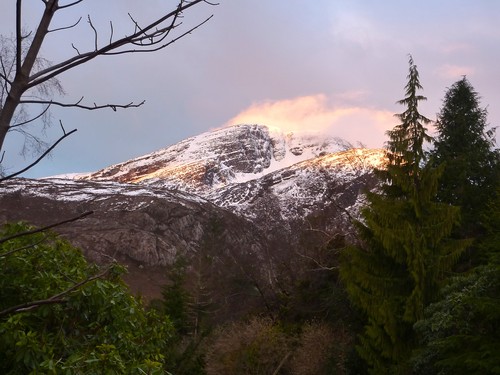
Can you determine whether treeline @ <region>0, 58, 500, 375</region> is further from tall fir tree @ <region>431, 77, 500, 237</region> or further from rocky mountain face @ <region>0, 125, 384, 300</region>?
rocky mountain face @ <region>0, 125, 384, 300</region>

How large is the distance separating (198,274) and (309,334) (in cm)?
2124

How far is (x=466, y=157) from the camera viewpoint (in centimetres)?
2278

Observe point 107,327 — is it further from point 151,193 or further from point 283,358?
point 151,193

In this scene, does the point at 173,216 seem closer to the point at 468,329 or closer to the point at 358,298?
the point at 358,298

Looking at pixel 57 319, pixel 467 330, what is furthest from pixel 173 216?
pixel 57 319

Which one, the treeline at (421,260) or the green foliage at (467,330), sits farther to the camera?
the treeline at (421,260)

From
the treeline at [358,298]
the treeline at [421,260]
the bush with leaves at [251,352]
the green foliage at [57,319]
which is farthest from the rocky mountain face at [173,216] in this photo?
the green foliage at [57,319]

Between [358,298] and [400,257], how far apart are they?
1.95m

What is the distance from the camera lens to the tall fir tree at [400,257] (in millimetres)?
16625

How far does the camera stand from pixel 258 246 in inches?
4114

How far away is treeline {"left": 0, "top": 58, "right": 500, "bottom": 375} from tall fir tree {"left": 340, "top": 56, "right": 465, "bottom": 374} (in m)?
0.05

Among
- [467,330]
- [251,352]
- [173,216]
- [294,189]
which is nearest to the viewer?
[467,330]

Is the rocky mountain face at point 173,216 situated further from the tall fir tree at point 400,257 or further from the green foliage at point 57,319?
the green foliage at point 57,319

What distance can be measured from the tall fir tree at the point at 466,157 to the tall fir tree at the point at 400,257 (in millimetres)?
2367
